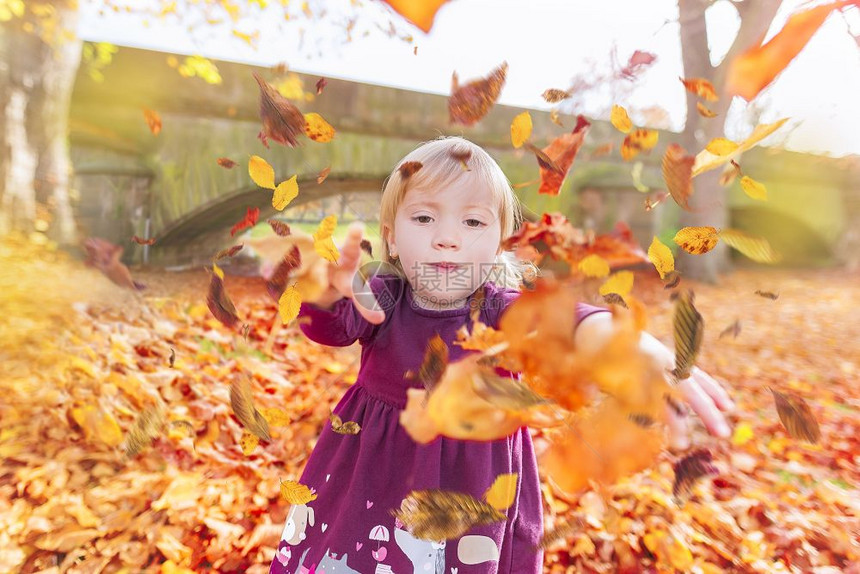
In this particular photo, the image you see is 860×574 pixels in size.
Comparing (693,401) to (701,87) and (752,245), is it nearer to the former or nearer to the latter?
(752,245)

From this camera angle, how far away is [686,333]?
0.87 metres

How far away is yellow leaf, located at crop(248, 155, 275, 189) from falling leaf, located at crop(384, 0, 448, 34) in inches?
19.5

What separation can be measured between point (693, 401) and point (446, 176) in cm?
74

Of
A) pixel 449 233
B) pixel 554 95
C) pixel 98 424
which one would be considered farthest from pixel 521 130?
pixel 98 424

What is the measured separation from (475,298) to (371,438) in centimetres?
47

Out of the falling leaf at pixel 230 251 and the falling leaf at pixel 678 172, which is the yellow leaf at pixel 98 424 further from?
the falling leaf at pixel 678 172

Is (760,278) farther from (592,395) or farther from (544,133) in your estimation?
(592,395)

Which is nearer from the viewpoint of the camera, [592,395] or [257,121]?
[592,395]

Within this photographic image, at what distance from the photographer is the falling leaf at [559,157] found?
133cm

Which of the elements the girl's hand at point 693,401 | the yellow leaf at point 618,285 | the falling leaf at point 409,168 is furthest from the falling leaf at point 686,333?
the falling leaf at point 409,168

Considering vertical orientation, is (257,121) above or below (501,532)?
above

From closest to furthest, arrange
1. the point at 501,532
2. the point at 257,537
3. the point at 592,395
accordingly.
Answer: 1. the point at 592,395
2. the point at 501,532
3. the point at 257,537

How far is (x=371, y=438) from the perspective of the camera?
1.28m

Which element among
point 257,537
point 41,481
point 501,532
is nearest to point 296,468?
point 257,537
